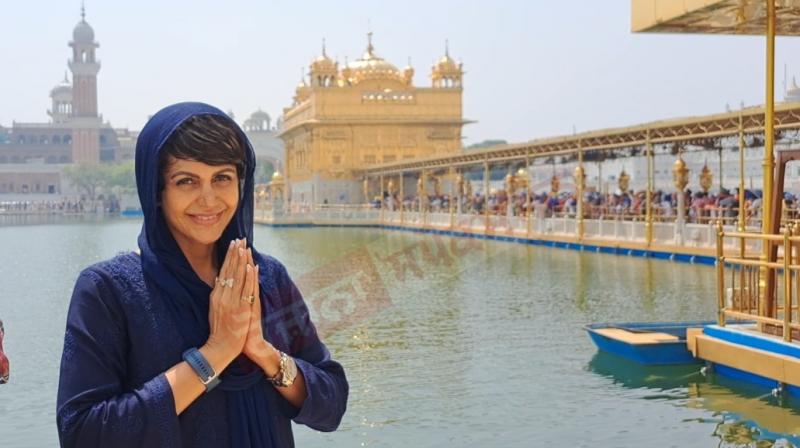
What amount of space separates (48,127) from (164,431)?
4447 inches

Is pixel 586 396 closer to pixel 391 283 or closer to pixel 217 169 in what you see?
pixel 217 169

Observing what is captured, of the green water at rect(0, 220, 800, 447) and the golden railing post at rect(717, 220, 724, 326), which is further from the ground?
the golden railing post at rect(717, 220, 724, 326)

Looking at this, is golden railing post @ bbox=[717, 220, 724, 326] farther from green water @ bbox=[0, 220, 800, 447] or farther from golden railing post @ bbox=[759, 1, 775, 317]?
green water @ bbox=[0, 220, 800, 447]

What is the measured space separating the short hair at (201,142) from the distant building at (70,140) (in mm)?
98575

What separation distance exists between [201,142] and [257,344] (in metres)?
0.38

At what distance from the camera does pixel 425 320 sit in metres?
12.0

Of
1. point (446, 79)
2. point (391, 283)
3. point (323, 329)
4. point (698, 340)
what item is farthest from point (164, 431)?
point (446, 79)

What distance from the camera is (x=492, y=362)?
9148 mm

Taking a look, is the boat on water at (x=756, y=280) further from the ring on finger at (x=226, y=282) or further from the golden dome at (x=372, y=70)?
the golden dome at (x=372, y=70)

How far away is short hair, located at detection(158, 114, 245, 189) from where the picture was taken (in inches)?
78.4

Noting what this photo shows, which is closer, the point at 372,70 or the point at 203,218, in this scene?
the point at 203,218

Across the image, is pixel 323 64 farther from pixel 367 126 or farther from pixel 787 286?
pixel 787 286

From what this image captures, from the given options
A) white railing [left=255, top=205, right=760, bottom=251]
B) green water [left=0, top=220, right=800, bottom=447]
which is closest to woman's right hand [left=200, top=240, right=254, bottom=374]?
green water [left=0, top=220, right=800, bottom=447]

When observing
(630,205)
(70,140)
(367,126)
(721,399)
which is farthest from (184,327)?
(70,140)
